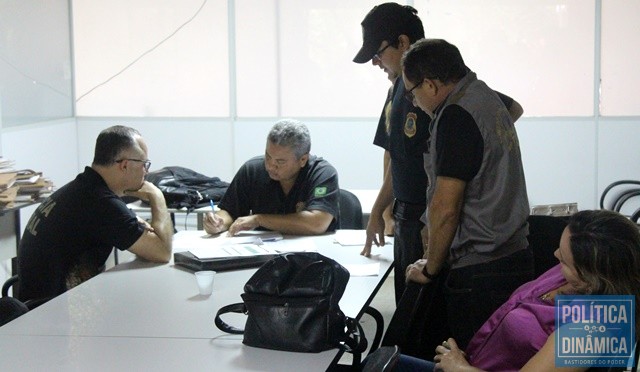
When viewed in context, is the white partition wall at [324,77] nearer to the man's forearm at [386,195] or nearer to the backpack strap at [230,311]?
the man's forearm at [386,195]

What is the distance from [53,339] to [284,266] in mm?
732

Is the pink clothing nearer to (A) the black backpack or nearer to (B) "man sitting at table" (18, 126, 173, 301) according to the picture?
(B) "man sitting at table" (18, 126, 173, 301)

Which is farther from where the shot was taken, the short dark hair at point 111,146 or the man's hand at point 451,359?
the short dark hair at point 111,146

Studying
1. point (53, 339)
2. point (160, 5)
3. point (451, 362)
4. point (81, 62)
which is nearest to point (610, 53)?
point (160, 5)

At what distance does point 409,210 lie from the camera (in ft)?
11.6

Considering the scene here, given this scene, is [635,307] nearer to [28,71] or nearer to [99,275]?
[99,275]

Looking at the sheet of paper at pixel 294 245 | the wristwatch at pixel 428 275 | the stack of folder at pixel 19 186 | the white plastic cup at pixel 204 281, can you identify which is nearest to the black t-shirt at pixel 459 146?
the wristwatch at pixel 428 275

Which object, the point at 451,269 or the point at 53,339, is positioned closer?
the point at 53,339

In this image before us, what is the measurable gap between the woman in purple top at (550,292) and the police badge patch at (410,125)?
0.90m

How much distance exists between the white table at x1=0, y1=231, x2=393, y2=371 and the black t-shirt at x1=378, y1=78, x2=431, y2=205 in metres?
0.32

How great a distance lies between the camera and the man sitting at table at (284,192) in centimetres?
411

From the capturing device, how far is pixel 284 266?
2486 mm

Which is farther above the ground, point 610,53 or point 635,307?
point 610,53

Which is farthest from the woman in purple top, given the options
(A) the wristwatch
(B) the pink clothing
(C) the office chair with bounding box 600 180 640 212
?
(C) the office chair with bounding box 600 180 640 212
